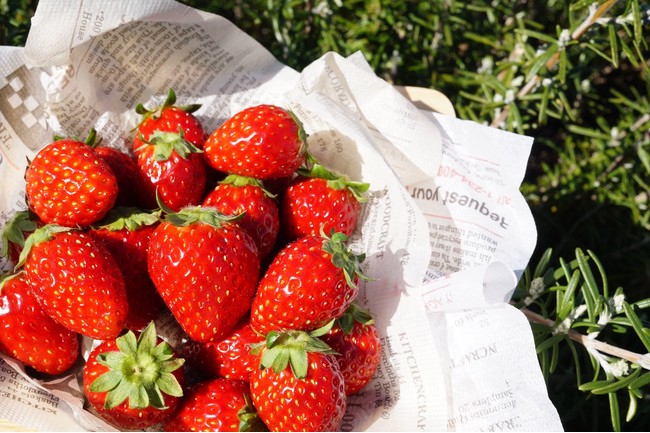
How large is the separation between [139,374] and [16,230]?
0.33 m

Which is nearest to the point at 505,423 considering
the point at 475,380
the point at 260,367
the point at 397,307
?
the point at 475,380

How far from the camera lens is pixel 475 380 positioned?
984 mm

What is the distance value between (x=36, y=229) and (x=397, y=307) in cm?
Answer: 62

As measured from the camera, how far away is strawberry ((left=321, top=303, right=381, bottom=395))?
3.24 ft

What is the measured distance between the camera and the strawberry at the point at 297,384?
0.88 m

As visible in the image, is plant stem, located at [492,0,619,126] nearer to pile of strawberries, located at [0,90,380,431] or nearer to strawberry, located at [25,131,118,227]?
pile of strawberries, located at [0,90,380,431]

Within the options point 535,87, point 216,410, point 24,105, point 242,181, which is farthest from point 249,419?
point 535,87

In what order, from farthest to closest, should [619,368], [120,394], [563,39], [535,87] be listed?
1. [535,87]
2. [563,39]
3. [619,368]
4. [120,394]

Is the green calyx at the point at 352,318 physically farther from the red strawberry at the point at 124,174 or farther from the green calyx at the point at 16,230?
the green calyx at the point at 16,230

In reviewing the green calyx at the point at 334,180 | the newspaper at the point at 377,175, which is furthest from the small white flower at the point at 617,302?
the green calyx at the point at 334,180

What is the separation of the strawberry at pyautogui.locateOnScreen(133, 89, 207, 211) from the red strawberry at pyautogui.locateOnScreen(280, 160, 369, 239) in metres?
0.18

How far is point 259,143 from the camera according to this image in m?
1.03

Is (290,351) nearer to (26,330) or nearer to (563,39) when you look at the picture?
(26,330)

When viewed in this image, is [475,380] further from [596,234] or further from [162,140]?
[596,234]
